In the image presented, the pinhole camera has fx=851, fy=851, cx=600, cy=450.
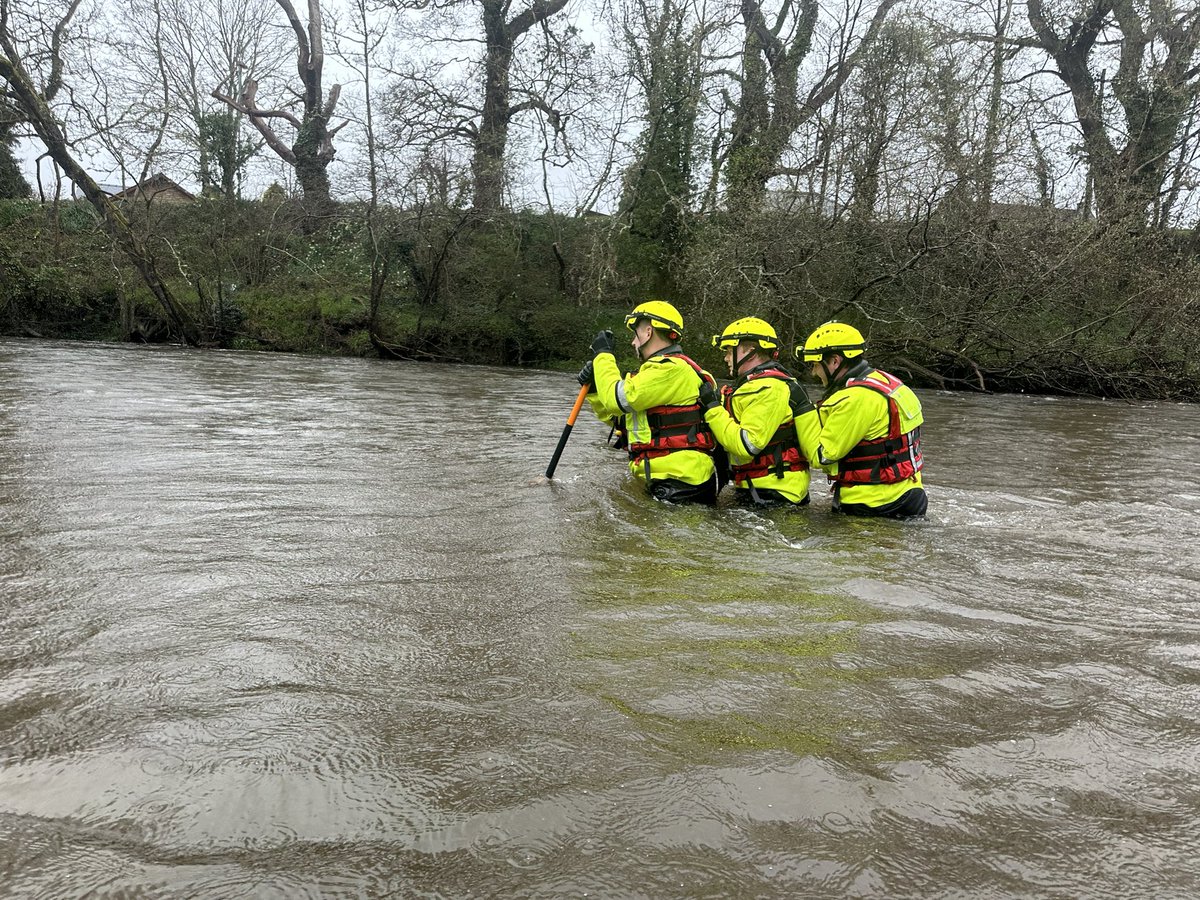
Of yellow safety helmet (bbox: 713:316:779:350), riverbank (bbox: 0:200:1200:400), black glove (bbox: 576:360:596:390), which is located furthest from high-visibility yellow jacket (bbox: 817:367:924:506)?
riverbank (bbox: 0:200:1200:400)

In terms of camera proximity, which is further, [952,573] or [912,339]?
[912,339]

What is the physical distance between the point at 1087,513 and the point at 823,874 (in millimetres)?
6043

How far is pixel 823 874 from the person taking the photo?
2105 mm

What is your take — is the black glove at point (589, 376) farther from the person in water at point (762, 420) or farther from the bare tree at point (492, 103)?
the bare tree at point (492, 103)

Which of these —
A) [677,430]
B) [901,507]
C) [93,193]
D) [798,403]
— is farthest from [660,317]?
[93,193]

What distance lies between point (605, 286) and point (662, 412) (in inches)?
672

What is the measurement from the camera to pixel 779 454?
6.55 m

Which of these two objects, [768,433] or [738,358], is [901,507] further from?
[738,358]

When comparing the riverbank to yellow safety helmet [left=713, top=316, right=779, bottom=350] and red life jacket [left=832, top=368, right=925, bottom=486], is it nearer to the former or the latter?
yellow safety helmet [left=713, top=316, right=779, bottom=350]

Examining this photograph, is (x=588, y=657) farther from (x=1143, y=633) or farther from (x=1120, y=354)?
(x=1120, y=354)

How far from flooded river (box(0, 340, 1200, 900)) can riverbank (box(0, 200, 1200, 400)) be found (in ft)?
40.2

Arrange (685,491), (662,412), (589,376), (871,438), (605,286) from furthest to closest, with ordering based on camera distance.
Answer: (605,286) → (589,376) → (685,491) → (662,412) → (871,438)

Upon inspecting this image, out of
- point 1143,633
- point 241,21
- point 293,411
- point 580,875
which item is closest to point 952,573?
point 1143,633

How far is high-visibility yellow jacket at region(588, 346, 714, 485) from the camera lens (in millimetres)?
6395
